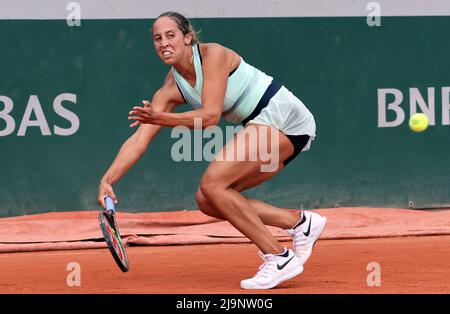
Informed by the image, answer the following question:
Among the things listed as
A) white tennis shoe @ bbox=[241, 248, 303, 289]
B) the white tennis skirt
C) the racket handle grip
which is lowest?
white tennis shoe @ bbox=[241, 248, 303, 289]

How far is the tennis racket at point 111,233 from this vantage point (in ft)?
15.5

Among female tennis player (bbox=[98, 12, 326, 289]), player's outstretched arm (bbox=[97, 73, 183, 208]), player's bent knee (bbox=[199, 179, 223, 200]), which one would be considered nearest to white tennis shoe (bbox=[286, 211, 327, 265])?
female tennis player (bbox=[98, 12, 326, 289])

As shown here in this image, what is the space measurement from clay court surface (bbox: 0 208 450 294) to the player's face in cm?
116

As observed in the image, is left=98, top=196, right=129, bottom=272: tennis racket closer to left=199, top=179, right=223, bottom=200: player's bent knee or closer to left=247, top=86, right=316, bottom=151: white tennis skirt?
left=199, top=179, right=223, bottom=200: player's bent knee

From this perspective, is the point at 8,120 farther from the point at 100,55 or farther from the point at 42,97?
the point at 100,55

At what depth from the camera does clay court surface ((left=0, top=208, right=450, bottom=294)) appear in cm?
517

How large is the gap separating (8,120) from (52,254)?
1.57 metres

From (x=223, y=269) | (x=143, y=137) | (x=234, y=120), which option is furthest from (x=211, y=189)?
(x=223, y=269)

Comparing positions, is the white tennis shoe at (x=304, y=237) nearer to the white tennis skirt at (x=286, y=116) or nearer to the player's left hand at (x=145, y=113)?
the white tennis skirt at (x=286, y=116)

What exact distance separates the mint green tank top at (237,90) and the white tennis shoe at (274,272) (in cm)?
73

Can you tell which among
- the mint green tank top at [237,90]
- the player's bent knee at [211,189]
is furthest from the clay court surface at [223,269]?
the mint green tank top at [237,90]

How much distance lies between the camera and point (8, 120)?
8.14 meters

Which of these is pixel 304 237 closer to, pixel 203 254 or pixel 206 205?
pixel 206 205
